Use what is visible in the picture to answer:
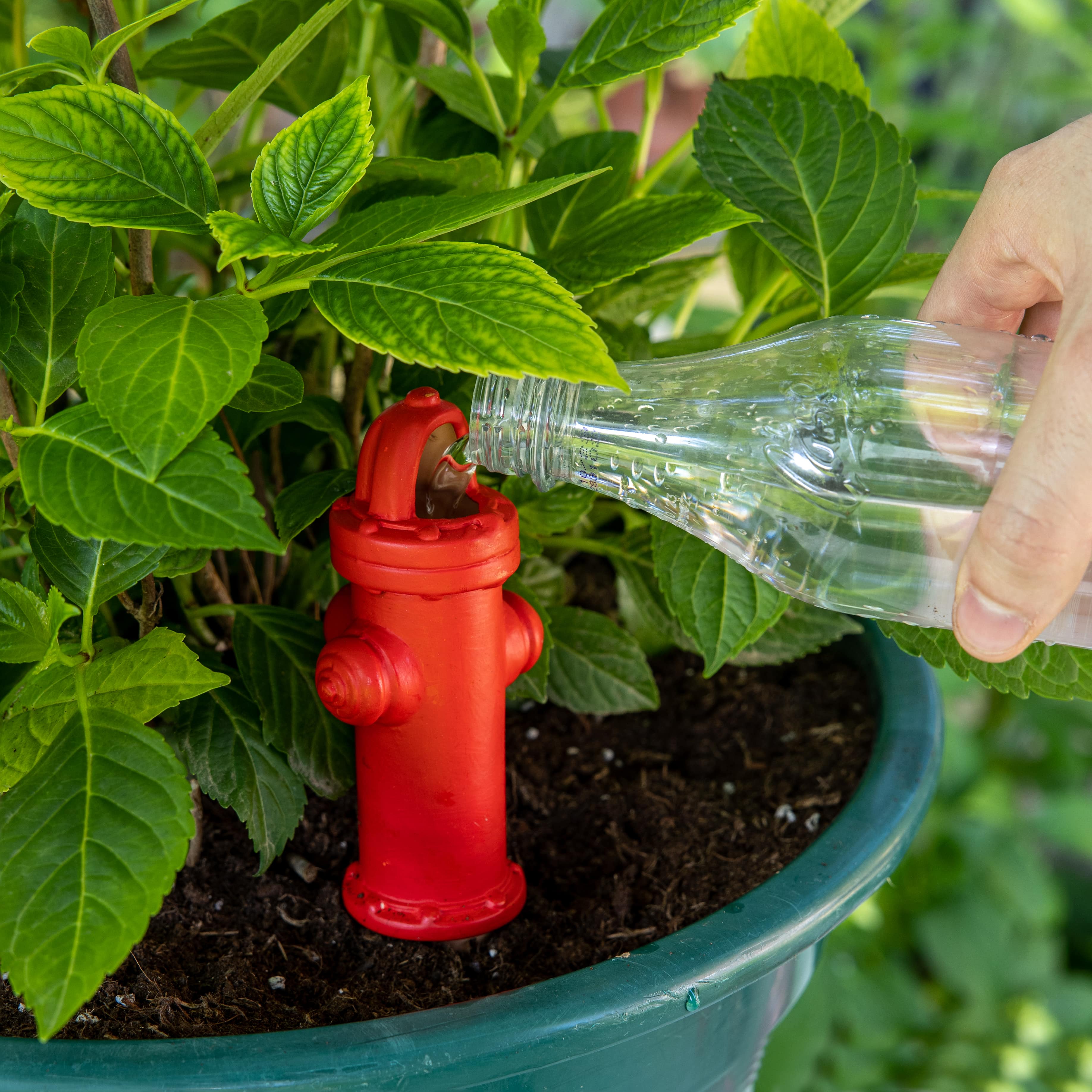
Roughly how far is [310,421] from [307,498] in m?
0.07

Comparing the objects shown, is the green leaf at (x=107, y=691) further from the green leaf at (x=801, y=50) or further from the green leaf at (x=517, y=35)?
the green leaf at (x=801, y=50)

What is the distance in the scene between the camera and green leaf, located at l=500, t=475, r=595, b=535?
1.99 ft

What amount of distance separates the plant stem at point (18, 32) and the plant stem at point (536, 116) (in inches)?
10.6

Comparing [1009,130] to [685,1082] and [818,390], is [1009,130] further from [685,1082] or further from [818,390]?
[685,1082]

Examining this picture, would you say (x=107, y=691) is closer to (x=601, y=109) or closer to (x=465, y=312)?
(x=465, y=312)

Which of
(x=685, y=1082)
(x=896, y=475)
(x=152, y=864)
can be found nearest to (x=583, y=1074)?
(x=685, y=1082)

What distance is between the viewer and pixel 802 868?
0.53 metres

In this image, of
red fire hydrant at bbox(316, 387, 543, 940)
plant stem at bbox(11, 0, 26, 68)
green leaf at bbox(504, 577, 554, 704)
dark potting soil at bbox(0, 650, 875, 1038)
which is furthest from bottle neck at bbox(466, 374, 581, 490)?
plant stem at bbox(11, 0, 26, 68)

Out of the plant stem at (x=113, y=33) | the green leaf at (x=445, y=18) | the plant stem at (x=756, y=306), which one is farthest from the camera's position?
the plant stem at (x=756, y=306)

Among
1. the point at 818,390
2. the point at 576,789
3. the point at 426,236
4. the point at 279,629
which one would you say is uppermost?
the point at 426,236

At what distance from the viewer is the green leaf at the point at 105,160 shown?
0.39 m

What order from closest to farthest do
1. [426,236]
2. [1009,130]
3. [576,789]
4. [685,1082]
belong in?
[426,236] → [685,1082] → [576,789] → [1009,130]

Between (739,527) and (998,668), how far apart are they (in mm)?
142

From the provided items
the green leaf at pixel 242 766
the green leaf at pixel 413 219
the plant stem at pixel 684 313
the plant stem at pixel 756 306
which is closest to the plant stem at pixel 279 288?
the green leaf at pixel 413 219
